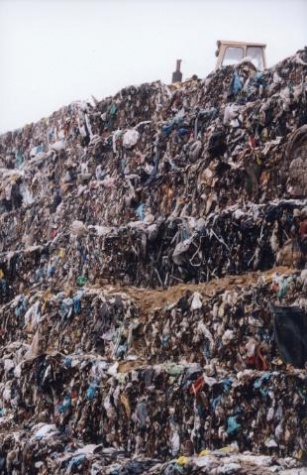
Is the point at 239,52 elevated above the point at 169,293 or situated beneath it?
elevated above

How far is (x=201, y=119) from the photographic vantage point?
5.54 m

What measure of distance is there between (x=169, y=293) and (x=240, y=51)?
2.03 metres

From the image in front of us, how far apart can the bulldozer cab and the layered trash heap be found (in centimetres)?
38

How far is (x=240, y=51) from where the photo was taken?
607 cm

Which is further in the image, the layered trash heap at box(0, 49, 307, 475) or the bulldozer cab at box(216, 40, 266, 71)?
the bulldozer cab at box(216, 40, 266, 71)

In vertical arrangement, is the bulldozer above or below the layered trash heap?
above

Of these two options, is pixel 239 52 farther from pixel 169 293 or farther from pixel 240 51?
pixel 169 293

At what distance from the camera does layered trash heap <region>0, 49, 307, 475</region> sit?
4457mm

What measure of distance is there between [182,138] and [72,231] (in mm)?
1191

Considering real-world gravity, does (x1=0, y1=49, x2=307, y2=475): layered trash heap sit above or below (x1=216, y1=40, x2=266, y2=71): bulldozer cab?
below

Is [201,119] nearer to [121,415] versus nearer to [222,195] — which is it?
[222,195]

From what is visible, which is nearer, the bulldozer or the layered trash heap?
the layered trash heap

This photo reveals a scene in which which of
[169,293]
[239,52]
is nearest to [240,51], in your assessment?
[239,52]

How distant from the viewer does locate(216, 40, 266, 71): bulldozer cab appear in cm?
595
